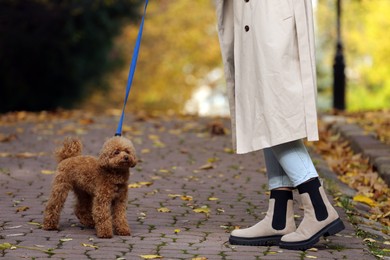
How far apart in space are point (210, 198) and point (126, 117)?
701 cm

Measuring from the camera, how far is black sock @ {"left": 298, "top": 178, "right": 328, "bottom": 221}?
17.4 feet

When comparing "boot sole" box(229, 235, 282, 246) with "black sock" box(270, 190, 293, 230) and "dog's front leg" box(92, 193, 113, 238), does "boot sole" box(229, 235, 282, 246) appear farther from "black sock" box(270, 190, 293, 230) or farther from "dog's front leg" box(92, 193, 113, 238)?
"dog's front leg" box(92, 193, 113, 238)

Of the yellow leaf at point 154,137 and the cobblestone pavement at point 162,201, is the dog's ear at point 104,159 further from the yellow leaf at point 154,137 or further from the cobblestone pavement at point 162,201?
the yellow leaf at point 154,137

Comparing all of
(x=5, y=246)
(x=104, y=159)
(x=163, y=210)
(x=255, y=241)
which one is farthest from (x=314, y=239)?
(x=5, y=246)

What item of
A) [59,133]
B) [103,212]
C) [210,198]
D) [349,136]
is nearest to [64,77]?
[59,133]

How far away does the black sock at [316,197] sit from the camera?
531cm

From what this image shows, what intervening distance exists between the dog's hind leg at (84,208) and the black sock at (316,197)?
5.13ft

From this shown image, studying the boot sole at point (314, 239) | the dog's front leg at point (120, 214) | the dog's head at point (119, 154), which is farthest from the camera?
the dog's front leg at point (120, 214)

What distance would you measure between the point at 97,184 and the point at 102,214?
0.66 feet

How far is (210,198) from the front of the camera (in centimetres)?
738

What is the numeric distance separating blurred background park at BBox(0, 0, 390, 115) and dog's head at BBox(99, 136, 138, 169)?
1178 cm

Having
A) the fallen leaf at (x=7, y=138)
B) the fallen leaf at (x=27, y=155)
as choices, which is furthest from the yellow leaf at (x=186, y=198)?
the fallen leaf at (x=7, y=138)

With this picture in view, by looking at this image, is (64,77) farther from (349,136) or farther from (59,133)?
(349,136)

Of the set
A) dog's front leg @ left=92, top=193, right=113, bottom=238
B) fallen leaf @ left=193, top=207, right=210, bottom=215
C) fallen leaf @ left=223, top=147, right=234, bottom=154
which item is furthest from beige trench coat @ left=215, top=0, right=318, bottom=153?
fallen leaf @ left=223, top=147, right=234, bottom=154
